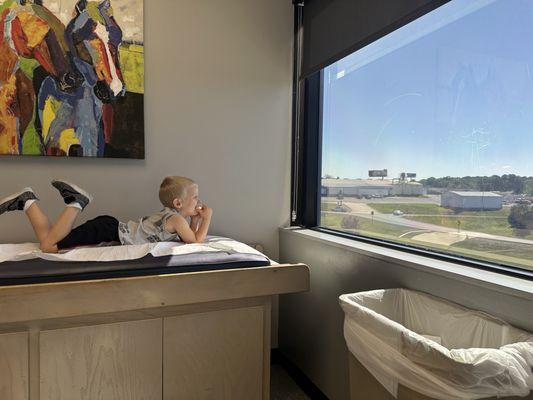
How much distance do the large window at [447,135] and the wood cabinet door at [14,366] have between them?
145 centimetres

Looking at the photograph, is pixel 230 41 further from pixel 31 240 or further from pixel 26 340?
pixel 26 340

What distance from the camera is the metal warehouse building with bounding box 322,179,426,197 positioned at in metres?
1.61

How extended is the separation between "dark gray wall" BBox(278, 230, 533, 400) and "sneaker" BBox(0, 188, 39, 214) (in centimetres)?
127

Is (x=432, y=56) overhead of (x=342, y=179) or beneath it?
overhead

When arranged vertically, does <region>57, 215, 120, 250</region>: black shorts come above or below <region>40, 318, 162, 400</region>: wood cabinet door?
above

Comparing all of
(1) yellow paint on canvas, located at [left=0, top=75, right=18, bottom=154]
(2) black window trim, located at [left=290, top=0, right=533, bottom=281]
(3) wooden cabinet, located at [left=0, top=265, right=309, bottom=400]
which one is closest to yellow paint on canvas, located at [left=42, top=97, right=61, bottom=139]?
(1) yellow paint on canvas, located at [left=0, top=75, right=18, bottom=154]

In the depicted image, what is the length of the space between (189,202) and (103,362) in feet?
2.49

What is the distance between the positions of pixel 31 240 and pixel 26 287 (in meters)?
Result: 0.73

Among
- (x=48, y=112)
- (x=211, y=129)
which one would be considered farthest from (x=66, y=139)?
(x=211, y=129)

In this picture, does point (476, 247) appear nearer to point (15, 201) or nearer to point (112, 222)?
point (112, 222)

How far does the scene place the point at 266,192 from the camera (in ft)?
7.34

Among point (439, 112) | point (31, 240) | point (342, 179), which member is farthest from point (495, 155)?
point (31, 240)

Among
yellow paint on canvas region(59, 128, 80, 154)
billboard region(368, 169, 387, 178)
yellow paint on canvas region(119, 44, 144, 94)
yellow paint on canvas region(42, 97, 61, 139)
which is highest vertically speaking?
yellow paint on canvas region(119, 44, 144, 94)

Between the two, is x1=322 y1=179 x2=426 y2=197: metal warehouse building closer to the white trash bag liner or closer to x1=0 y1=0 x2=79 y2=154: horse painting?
the white trash bag liner
